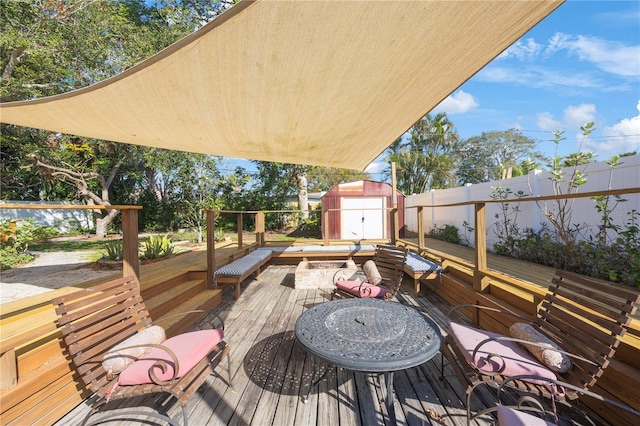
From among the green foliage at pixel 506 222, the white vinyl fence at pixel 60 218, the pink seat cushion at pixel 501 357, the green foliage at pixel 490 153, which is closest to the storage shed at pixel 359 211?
the green foliage at pixel 506 222

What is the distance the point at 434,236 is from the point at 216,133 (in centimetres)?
871

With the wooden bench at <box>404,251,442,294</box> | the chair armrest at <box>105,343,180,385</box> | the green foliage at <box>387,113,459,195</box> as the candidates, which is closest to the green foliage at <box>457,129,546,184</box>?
the green foliage at <box>387,113,459,195</box>

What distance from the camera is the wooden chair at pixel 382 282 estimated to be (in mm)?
3158

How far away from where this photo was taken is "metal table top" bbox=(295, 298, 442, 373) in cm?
150

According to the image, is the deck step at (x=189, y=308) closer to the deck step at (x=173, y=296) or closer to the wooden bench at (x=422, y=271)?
the deck step at (x=173, y=296)

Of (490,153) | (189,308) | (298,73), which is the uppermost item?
(490,153)

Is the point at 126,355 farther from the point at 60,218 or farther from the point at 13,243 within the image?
the point at 60,218

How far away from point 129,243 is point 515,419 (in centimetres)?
307

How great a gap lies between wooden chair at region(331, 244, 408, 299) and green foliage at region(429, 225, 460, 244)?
5196 mm

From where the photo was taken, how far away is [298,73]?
1.86m

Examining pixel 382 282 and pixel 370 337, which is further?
pixel 382 282

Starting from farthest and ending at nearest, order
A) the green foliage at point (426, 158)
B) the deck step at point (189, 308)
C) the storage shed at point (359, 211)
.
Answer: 1. the green foliage at point (426, 158)
2. the storage shed at point (359, 211)
3. the deck step at point (189, 308)

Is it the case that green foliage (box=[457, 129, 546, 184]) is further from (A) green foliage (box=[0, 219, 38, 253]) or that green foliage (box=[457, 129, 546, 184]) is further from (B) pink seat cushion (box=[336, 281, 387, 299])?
(A) green foliage (box=[0, 219, 38, 253])

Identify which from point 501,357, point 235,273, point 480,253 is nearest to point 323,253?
point 235,273
